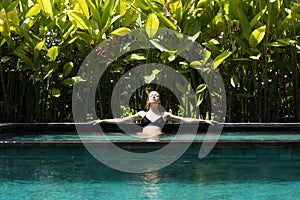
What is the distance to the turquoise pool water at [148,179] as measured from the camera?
249 centimetres

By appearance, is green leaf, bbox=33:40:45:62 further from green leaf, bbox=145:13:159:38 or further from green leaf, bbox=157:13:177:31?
green leaf, bbox=157:13:177:31

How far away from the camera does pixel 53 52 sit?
15.6 feet

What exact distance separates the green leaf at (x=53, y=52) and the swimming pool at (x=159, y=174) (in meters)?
1.51

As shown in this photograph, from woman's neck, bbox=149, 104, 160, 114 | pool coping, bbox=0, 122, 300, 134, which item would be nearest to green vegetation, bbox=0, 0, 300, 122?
pool coping, bbox=0, 122, 300, 134

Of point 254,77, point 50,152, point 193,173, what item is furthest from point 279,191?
point 254,77

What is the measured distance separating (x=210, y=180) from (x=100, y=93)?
2552mm

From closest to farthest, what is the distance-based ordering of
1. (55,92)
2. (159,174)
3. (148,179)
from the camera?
(148,179), (159,174), (55,92)

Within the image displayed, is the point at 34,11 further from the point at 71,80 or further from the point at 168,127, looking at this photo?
the point at 168,127

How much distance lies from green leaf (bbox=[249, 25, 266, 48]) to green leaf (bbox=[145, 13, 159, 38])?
0.73 m

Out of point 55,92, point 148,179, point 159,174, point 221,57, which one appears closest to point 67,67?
point 55,92

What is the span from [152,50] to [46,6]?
95cm

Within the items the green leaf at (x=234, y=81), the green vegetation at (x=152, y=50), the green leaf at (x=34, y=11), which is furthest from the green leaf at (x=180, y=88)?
the green leaf at (x=34, y=11)

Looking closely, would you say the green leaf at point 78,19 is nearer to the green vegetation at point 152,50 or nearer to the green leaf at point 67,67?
the green vegetation at point 152,50

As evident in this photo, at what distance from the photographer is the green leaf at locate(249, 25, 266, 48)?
450 cm
